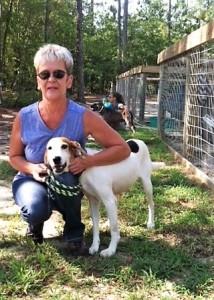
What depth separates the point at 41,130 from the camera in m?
2.84

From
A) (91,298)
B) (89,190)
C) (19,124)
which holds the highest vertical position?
(19,124)

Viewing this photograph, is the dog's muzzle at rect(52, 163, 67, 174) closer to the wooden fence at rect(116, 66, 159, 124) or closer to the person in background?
the person in background

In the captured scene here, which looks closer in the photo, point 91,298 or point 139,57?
point 91,298

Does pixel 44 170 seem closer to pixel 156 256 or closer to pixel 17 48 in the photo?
pixel 156 256

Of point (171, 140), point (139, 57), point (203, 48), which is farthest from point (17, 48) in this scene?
point (203, 48)

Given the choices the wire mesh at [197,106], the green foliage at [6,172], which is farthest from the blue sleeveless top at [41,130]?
the wire mesh at [197,106]

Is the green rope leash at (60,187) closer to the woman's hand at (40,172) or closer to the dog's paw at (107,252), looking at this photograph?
the woman's hand at (40,172)

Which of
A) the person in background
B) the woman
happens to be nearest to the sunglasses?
the woman

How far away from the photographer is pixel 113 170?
2916mm

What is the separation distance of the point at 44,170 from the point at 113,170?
44 cm

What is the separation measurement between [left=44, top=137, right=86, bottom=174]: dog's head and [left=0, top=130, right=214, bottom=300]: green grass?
0.55 meters

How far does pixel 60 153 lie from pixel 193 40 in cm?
332

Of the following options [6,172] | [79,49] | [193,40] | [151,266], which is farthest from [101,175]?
[79,49]

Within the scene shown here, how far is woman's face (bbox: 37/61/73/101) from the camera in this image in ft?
8.95
